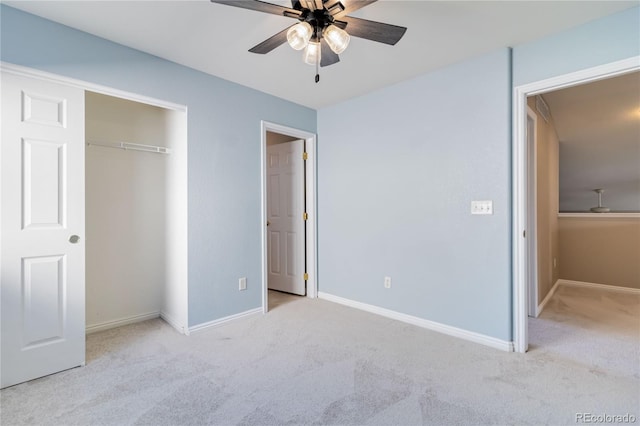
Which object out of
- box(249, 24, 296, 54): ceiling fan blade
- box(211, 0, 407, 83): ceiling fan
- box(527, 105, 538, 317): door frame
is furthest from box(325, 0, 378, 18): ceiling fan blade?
box(527, 105, 538, 317): door frame

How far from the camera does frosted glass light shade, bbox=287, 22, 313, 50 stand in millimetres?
1653

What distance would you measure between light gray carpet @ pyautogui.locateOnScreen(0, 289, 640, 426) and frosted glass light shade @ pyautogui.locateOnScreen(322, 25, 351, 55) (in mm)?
2086

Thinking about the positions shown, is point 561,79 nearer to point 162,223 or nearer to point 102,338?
point 162,223

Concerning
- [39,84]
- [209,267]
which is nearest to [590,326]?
[209,267]

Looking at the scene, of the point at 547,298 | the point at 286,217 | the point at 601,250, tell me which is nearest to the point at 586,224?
the point at 601,250

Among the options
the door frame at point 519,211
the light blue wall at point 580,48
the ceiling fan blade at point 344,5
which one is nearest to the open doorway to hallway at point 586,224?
the door frame at point 519,211

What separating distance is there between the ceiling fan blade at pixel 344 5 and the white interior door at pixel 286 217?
2.40m

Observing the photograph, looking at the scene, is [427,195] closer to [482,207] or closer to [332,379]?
[482,207]

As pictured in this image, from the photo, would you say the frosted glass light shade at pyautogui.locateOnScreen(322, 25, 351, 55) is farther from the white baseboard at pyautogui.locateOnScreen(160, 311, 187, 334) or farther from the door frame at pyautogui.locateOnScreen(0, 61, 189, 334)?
the white baseboard at pyautogui.locateOnScreen(160, 311, 187, 334)

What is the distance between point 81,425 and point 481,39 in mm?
3586

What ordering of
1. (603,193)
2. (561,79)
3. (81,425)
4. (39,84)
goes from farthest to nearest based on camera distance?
(603,193)
(561,79)
(39,84)
(81,425)

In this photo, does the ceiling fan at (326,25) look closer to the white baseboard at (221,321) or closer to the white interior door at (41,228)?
the white interior door at (41,228)

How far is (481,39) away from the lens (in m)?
2.32

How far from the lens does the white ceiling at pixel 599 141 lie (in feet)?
10.8
